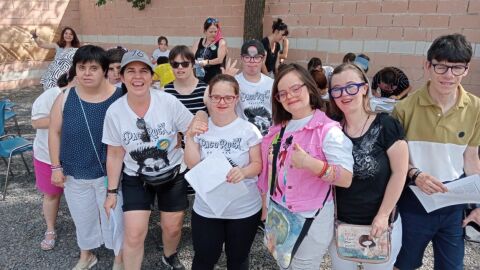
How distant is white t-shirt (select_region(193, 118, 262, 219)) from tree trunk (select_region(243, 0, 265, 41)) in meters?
5.26

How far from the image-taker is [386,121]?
6.15 ft

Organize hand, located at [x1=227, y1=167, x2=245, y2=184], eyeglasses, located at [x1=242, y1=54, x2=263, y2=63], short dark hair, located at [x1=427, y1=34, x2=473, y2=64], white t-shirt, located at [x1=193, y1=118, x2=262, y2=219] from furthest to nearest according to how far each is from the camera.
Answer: eyeglasses, located at [x1=242, y1=54, x2=263, y2=63] < white t-shirt, located at [x1=193, y1=118, x2=262, y2=219] < hand, located at [x1=227, y1=167, x2=245, y2=184] < short dark hair, located at [x1=427, y1=34, x2=473, y2=64]

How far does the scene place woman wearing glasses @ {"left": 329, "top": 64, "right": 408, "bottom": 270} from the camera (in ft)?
6.05

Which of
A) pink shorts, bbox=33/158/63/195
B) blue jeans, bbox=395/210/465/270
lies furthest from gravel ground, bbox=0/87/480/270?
blue jeans, bbox=395/210/465/270

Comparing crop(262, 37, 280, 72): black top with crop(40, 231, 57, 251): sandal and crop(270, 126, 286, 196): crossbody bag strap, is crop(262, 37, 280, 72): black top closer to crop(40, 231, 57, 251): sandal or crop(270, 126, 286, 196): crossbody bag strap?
crop(40, 231, 57, 251): sandal

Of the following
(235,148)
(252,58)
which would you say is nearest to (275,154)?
(235,148)

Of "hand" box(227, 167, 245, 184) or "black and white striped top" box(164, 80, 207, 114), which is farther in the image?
"black and white striped top" box(164, 80, 207, 114)

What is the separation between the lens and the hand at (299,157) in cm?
173

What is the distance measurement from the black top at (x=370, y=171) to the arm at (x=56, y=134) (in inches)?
79.3

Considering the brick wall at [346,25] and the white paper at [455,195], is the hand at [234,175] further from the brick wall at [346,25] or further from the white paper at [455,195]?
the brick wall at [346,25]

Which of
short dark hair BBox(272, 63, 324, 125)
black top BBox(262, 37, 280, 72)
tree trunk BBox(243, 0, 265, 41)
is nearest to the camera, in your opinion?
short dark hair BBox(272, 63, 324, 125)

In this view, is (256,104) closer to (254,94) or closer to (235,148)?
(254,94)

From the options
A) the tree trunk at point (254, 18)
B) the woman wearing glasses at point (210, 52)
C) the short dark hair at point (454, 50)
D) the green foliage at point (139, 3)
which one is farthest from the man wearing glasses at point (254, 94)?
the green foliage at point (139, 3)

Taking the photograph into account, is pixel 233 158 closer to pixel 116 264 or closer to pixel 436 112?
pixel 436 112
